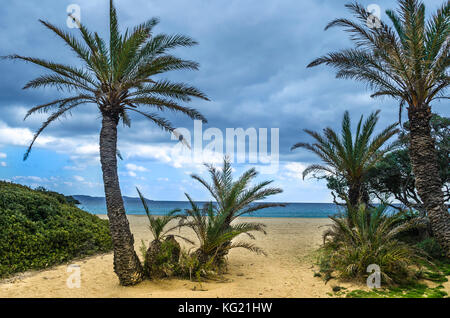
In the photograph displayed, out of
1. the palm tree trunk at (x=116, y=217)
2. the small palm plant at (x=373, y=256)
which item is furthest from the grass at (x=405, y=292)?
the palm tree trunk at (x=116, y=217)

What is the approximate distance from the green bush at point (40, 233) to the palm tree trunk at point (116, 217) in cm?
395

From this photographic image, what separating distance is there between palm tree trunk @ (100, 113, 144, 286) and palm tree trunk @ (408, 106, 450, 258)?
908 cm

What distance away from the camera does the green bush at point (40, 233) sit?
988 centimetres

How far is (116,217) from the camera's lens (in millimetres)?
8156

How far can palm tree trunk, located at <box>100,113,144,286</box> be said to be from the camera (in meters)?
8.06

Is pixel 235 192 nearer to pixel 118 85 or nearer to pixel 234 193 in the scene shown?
pixel 234 193

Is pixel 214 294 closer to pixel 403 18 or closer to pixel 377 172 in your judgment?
pixel 403 18

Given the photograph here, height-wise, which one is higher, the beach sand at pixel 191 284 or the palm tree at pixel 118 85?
the palm tree at pixel 118 85

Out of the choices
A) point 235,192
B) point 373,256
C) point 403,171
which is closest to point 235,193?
point 235,192

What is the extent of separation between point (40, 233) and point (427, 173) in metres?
13.3

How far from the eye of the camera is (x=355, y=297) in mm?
7070

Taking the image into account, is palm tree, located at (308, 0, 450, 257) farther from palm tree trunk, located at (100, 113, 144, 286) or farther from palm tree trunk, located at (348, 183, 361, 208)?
palm tree trunk, located at (100, 113, 144, 286)

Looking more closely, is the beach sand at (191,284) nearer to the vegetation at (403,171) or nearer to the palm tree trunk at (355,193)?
the palm tree trunk at (355,193)

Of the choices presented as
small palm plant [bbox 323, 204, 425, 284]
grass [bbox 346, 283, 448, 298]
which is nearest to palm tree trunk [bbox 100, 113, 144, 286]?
grass [bbox 346, 283, 448, 298]
